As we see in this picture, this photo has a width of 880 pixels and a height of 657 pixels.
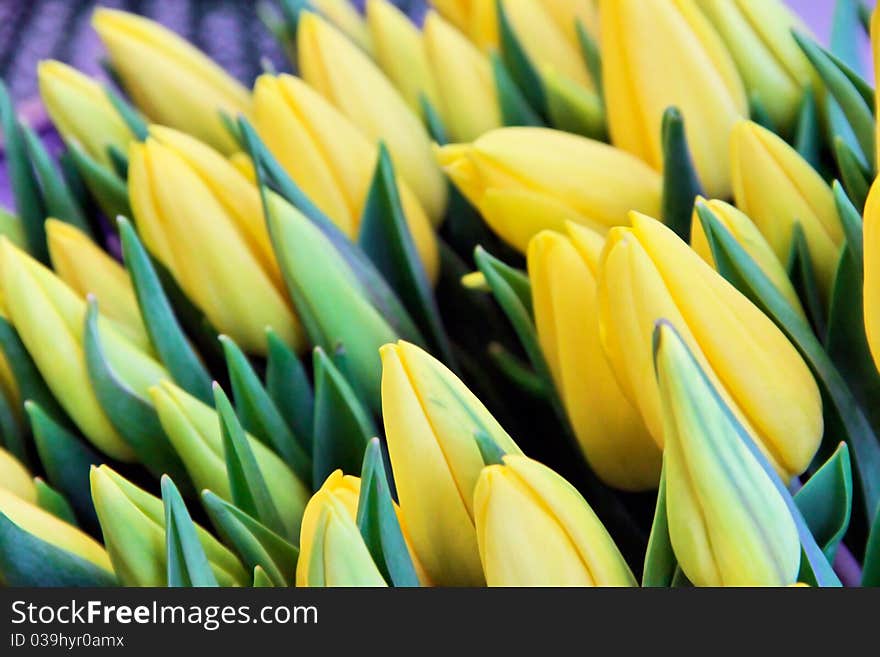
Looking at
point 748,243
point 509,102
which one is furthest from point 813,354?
point 509,102

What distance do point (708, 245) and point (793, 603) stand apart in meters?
0.08

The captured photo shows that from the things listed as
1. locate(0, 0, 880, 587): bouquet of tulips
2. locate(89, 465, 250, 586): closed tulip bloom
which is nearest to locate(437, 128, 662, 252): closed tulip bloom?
locate(0, 0, 880, 587): bouquet of tulips

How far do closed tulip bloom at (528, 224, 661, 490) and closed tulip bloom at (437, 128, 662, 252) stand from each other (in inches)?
1.4

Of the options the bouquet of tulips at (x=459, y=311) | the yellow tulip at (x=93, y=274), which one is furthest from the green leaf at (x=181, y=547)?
the yellow tulip at (x=93, y=274)

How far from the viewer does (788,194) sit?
0.24 m

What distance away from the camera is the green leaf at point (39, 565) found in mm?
211

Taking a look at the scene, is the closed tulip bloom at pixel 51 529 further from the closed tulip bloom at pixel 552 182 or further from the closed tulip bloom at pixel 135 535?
the closed tulip bloom at pixel 552 182

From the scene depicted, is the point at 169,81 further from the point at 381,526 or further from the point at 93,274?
the point at 381,526

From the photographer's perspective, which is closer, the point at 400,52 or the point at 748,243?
the point at 748,243

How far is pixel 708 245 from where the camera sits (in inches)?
8.6

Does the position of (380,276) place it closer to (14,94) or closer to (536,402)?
(536,402)

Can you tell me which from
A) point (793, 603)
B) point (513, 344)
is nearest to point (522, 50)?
point (513, 344)

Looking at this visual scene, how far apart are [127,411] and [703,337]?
13 cm

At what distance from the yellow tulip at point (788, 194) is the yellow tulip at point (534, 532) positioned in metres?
0.09
